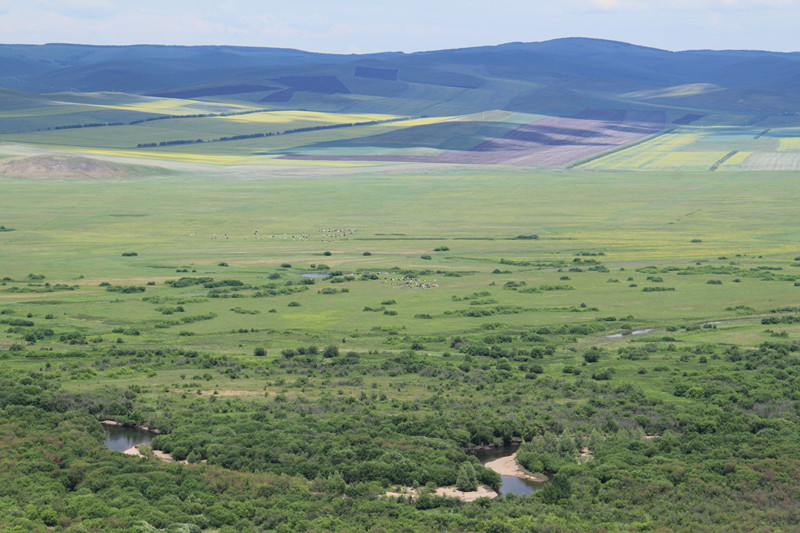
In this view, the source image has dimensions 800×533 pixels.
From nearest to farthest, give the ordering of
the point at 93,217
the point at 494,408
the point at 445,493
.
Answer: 1. the point at 445,493
2. the point at 494,408
3. the point at 93,217

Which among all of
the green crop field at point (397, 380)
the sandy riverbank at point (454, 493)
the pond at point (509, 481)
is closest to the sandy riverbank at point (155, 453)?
the green crop field at point (397, 380)

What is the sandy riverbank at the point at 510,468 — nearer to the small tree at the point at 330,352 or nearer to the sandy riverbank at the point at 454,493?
the sandy riverbank at the point at 454,493

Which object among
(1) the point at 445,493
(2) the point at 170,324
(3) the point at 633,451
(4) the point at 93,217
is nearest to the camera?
(1) the point at 445,493

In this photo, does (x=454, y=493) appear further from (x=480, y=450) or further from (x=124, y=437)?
(x=124, y=437)

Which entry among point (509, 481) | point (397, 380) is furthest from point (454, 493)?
point (397, 380)

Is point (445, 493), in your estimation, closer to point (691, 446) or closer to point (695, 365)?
point (691, 446)

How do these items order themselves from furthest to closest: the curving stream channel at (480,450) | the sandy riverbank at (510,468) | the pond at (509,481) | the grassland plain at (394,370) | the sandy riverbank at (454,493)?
the sandy riverbank at (510,468) < the curving stream channel at (480,450) < the pond at (509,481) < the sandy riverbank at (454,493) < the grassland plain at (394,370)

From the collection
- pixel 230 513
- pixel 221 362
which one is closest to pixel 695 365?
pixel 221 362
